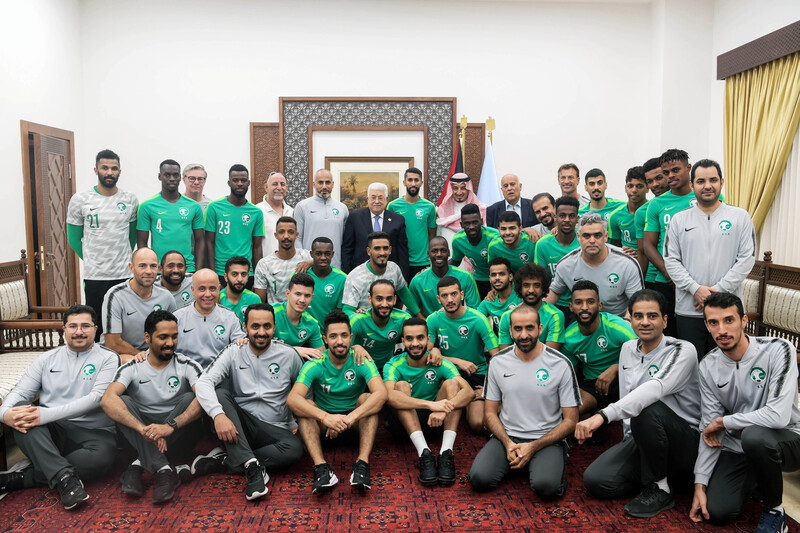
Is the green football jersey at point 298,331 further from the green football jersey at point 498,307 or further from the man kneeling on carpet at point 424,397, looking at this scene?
the green football jersey at point 498,307

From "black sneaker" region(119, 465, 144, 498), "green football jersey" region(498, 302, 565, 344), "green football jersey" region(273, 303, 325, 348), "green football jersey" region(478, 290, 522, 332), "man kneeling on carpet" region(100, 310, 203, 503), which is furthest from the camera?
"green football jersey" region(478, 290, 522, 332)

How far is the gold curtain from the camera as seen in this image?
231 inches

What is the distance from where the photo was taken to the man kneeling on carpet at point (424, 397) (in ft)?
11.4

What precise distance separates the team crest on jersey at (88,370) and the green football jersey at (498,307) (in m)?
2.70

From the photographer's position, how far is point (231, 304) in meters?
4.39

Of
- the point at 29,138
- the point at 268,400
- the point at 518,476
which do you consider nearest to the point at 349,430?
the point at 268,400

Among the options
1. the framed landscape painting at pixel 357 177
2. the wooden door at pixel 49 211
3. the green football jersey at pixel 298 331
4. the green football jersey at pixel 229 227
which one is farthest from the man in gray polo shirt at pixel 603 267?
the wooden door at pixel 49 211

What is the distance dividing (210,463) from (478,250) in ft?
8.88

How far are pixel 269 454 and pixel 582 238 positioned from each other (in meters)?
2.50

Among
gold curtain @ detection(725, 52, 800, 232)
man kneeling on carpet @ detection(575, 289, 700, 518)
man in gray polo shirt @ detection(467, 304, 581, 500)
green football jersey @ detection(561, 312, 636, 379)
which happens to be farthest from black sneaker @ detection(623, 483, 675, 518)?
gold curtain @ detection(725, 52, 800, 232)

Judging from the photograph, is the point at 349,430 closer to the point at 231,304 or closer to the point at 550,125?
the point at 231,304

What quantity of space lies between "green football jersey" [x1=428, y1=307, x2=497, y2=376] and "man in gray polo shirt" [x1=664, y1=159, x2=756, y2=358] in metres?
1.27

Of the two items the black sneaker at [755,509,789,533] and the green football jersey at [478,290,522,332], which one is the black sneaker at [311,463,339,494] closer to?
the green football jersey at [478,290,522,332]

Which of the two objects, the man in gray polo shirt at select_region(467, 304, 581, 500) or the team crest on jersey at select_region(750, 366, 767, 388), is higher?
the team crest on jersey at select_region(750, 366, 767, 388)
